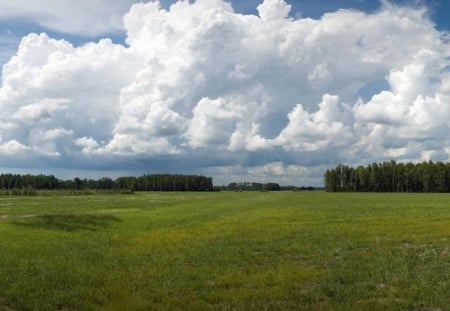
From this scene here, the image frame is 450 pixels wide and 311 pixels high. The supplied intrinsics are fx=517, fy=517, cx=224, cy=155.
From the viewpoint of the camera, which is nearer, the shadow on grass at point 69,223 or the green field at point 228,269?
the green field at point 228,269

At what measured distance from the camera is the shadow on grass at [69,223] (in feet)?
140

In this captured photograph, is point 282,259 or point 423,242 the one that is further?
point 423,242

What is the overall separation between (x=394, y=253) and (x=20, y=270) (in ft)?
59.4

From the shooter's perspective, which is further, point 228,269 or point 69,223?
point 69,223

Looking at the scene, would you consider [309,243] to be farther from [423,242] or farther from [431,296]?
[431,296]

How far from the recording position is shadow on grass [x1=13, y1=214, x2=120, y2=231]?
1682 inches

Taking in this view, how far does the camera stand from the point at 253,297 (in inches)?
686

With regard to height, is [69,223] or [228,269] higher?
[69,223]

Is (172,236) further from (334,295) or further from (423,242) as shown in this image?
(334,295)

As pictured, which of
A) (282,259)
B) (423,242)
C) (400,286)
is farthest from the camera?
(423,242)

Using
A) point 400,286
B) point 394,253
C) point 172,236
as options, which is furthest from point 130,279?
point 172,236

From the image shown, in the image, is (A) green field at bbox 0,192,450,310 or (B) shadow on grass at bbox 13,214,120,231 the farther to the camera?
(B) shadow on grass at bbox 13,214,120,231

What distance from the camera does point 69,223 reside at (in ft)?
151

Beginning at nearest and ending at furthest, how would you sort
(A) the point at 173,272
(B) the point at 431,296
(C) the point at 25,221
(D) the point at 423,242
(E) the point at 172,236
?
(B) the point at 431,296, (A) the point at 173,272, (D) the point at 423,242, (E) the point at 172,236, (C) the point at 25,221
